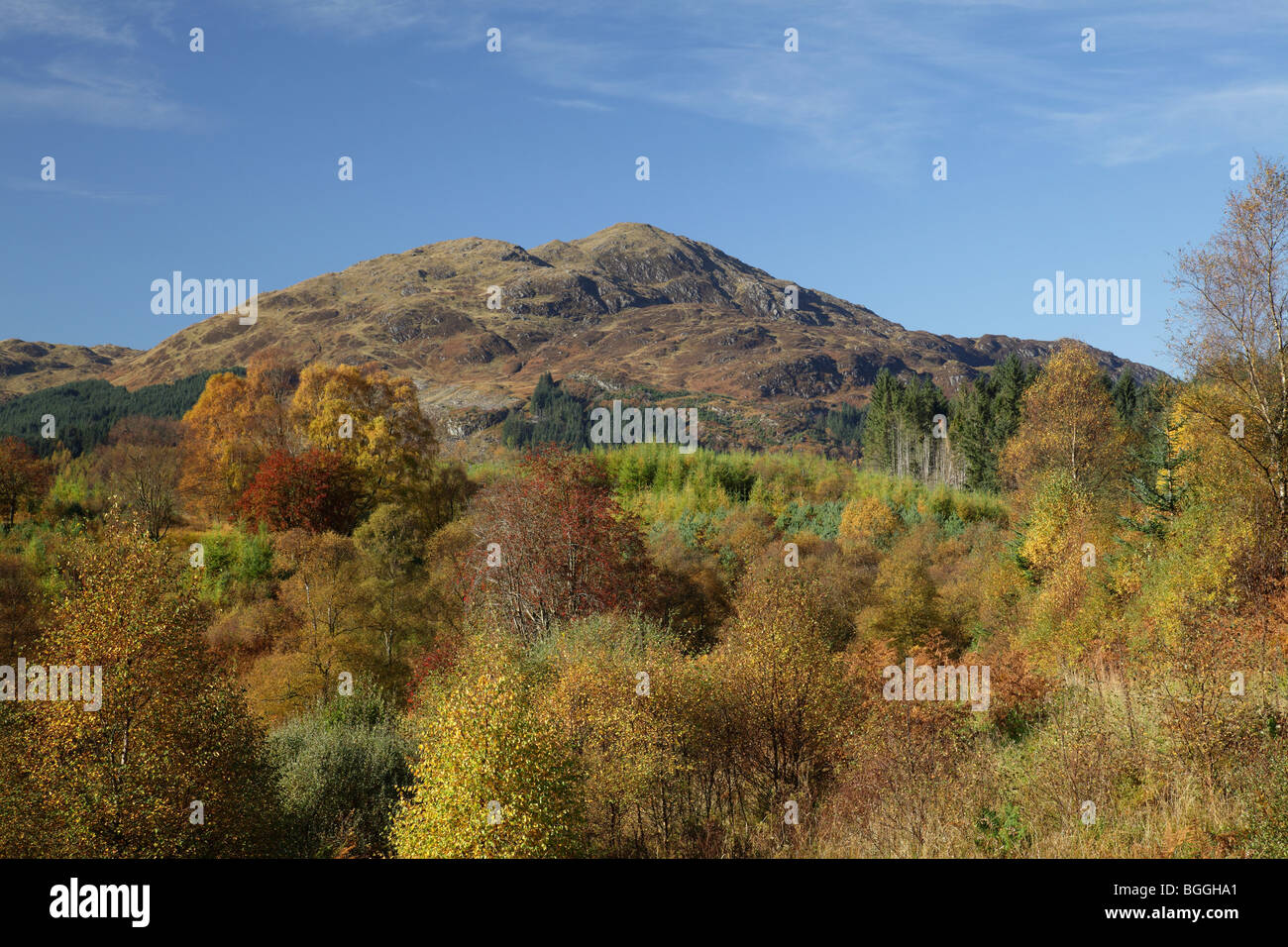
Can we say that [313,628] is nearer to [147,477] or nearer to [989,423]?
[147,477]

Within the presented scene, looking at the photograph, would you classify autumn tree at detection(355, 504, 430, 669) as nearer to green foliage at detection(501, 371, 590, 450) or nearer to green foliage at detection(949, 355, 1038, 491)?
green foliage at detection(949, 355, 1038, 491)

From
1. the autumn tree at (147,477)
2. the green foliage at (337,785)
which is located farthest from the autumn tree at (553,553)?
the autumn tree at (147,477)

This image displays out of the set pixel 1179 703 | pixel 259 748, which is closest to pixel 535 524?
pixel 259 748

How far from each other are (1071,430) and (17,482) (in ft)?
196

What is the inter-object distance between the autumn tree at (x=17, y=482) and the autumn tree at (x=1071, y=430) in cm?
5521

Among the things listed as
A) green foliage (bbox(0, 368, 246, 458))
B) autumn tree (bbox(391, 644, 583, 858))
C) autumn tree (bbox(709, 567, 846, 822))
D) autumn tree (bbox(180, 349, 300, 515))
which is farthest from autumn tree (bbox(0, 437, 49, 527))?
green foliage (bbox(0, 368, 246, 458))

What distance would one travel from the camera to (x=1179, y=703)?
1299 cm

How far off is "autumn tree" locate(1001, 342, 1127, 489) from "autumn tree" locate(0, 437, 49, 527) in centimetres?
5521

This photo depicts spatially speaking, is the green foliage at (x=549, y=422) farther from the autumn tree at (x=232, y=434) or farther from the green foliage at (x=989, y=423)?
the autumn tree at (x=232, y=434)

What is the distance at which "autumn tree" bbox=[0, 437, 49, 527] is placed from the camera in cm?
4703

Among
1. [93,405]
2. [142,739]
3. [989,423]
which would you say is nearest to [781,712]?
[142,739]

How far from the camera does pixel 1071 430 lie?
52156 mm

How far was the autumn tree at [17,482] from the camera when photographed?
47.0 meters
